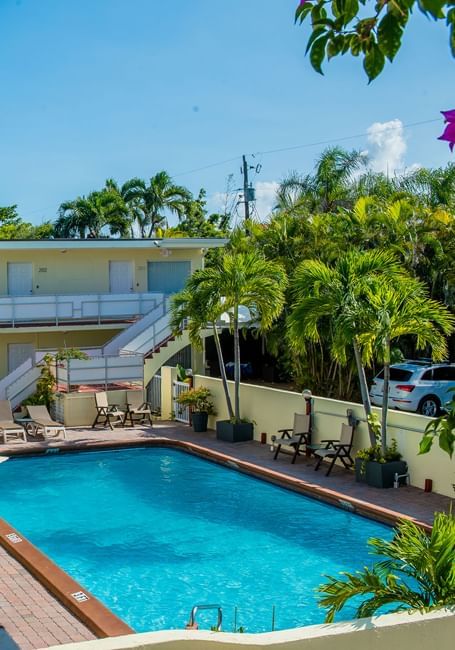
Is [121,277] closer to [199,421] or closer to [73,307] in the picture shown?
[73,307]

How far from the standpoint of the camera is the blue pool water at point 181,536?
12.3m

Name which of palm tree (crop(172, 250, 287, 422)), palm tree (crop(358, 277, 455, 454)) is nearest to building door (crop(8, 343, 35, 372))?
palm tree (crop(172, 250, 287, 422))

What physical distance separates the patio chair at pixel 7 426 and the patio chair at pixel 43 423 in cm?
53

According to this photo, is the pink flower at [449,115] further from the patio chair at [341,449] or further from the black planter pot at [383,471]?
the patio chair at [341,449]

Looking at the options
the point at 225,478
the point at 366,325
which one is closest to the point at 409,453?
the point at 366,325

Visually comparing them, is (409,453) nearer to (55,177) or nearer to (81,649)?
(81,649)

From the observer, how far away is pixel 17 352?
101 ft

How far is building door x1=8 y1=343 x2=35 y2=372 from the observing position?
3077 cm

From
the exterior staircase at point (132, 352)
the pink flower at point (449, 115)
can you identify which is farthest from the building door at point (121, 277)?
the pink flower at point (449, 115)

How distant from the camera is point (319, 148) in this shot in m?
36.3

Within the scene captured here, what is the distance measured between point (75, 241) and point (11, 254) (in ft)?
7.85

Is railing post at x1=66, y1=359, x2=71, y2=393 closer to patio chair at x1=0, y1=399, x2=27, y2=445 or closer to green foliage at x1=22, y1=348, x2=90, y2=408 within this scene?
green foliage at x1=22, y1=348, x2=90, y2=408

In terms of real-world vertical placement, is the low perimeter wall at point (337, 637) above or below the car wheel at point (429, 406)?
below

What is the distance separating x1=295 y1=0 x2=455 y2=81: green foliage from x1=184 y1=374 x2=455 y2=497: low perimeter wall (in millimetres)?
13574
